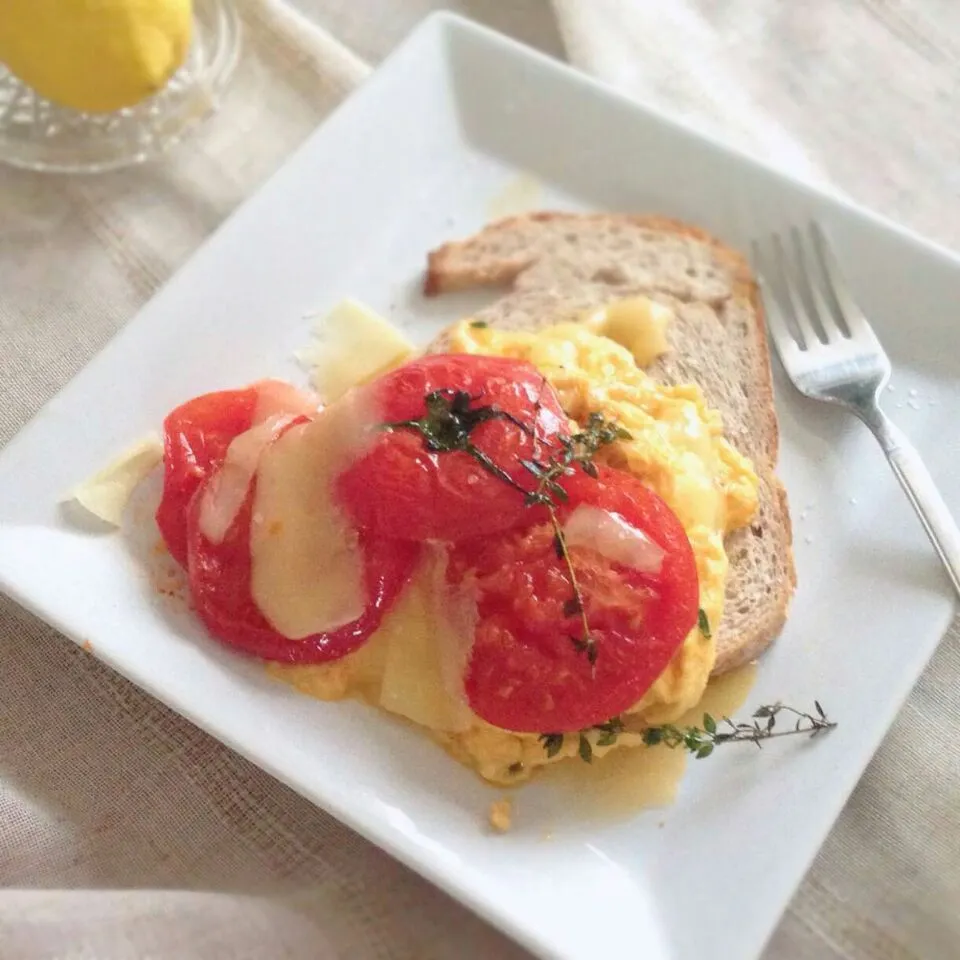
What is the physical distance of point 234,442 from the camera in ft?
7.95

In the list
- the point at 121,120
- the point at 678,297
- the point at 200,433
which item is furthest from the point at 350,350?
the point at 121,120

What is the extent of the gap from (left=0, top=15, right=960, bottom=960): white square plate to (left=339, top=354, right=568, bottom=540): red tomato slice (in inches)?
17.7

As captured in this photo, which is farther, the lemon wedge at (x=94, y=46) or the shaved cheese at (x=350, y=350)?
the shaved cheese at (x=350, y=350)

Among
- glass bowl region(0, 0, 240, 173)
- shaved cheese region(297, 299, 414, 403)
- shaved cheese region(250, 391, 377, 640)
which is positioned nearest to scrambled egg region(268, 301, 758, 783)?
shaved cheese region(250, 391, 377, 640)

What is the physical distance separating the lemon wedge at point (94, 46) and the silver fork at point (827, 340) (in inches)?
63.2

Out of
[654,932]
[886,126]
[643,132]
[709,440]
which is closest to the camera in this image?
[654,932]

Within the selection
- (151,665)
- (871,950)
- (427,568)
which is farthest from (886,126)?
(151,665)

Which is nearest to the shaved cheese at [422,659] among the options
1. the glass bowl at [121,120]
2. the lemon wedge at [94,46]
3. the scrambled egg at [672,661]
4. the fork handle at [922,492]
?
the scrambled egg at [672,661]

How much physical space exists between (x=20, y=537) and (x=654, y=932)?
1.51 m

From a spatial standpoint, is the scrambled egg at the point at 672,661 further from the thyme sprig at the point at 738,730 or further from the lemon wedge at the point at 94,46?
the lemon wedge at the point at 94,46

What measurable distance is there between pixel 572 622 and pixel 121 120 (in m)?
2.08

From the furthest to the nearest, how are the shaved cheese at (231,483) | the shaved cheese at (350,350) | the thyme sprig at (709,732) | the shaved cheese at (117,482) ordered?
the shaved cheese at (350,350)
the shaved cheese at (117,482)
the shaved cheese at (231,483)
the thyme sprig at (709,732)

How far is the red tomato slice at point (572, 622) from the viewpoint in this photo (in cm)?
214

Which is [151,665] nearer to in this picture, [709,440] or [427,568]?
[427,568]
